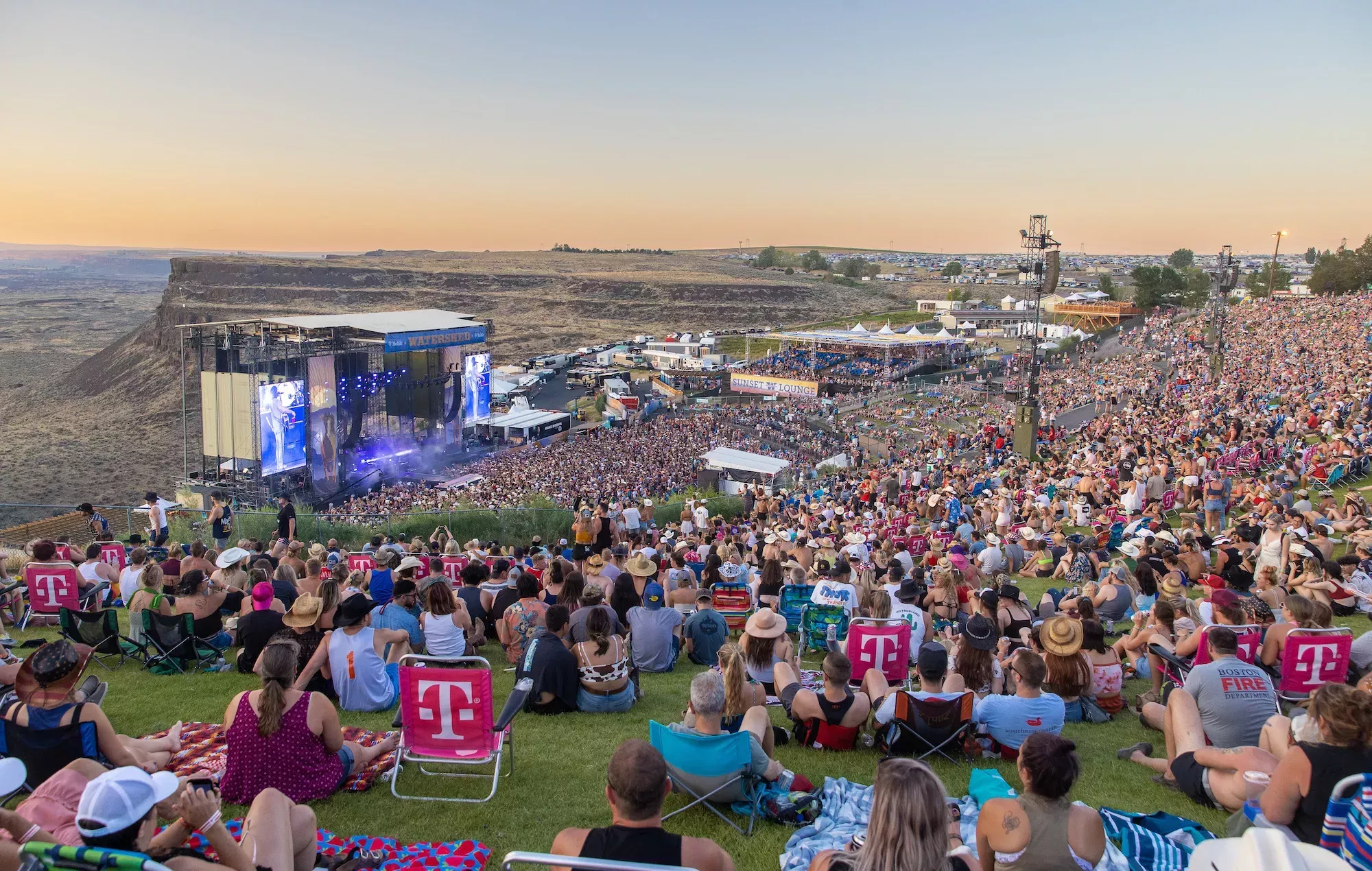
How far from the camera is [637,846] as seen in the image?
316cm

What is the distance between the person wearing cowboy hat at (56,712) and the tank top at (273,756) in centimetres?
51

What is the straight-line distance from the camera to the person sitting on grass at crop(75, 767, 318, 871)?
9.58ft

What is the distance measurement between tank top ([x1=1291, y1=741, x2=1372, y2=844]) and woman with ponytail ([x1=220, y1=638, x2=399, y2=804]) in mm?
4738

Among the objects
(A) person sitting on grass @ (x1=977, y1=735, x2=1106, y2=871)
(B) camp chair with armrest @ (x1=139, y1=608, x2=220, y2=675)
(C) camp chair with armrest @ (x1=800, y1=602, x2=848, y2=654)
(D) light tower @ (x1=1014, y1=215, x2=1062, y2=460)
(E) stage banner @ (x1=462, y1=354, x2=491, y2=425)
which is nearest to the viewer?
(A) person sitting on grass @ (x1=977, y1=735, x2=1106, y2=871)

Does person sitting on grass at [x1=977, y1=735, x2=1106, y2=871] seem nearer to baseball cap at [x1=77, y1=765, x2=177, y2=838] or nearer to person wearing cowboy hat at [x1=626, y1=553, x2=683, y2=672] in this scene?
baseball cap at [x1=77, y1=765, x2=177, y2=838]

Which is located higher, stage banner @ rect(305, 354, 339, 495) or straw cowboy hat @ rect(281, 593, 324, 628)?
straw cowboy hat @ rect(281, 593, 324, 628)

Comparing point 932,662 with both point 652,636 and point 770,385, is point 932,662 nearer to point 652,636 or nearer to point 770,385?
point 652,636

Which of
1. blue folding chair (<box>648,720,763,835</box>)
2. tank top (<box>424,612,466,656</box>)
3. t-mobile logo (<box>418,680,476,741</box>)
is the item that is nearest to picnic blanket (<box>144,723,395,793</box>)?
t-mobile logo (<box>418,680,476,741</box>)

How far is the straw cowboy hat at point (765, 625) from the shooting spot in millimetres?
6316

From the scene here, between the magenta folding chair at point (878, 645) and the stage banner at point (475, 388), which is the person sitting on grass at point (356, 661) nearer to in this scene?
the magenta folding chair at point (878, 645)

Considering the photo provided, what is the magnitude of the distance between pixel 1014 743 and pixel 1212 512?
10.9 meters

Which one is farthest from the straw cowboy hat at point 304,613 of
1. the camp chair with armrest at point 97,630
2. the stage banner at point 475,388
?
the stage banner at point 475,388

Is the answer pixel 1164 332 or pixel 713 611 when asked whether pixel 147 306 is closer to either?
pixel 1164 332

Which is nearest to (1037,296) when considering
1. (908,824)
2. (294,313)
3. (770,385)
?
(908,824)
